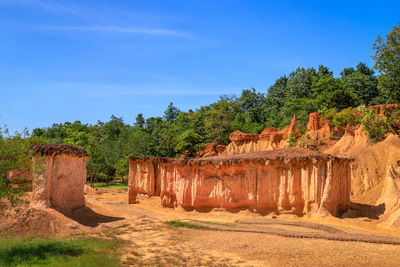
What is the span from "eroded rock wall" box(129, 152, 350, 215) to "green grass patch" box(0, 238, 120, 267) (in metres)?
8.22

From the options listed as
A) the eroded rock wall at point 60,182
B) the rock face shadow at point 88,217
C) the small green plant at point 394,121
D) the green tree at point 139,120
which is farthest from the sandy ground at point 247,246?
the green tree at point 139,120

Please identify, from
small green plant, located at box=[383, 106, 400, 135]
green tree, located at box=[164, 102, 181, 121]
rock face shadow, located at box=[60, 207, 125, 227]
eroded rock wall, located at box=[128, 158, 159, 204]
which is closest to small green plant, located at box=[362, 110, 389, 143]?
small green plant, located at box=[383, 106, 400, 135]

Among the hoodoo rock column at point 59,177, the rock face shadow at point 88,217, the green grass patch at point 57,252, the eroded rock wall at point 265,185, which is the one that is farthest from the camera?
the eroded rock wall at point 265,185

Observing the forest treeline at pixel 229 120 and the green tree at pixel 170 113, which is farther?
the green tree at pixel 170 113

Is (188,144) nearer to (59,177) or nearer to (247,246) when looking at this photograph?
(59,177)

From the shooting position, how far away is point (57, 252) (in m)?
9.47

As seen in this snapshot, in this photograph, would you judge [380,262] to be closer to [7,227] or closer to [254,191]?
[254,191]

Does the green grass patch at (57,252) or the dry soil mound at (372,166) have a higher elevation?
the dry soil mound at (372,166)

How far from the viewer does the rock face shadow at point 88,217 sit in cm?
1380

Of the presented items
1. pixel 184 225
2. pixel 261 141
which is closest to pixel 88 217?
pixel 184 225

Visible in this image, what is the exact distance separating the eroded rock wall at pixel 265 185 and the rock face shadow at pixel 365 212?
42 cm

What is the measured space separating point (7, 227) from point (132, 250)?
15.0 ft

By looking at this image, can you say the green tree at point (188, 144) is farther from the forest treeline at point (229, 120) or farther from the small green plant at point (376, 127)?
the small green plant at point (376, 127)

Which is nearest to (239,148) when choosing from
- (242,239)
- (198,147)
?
(198,147)
